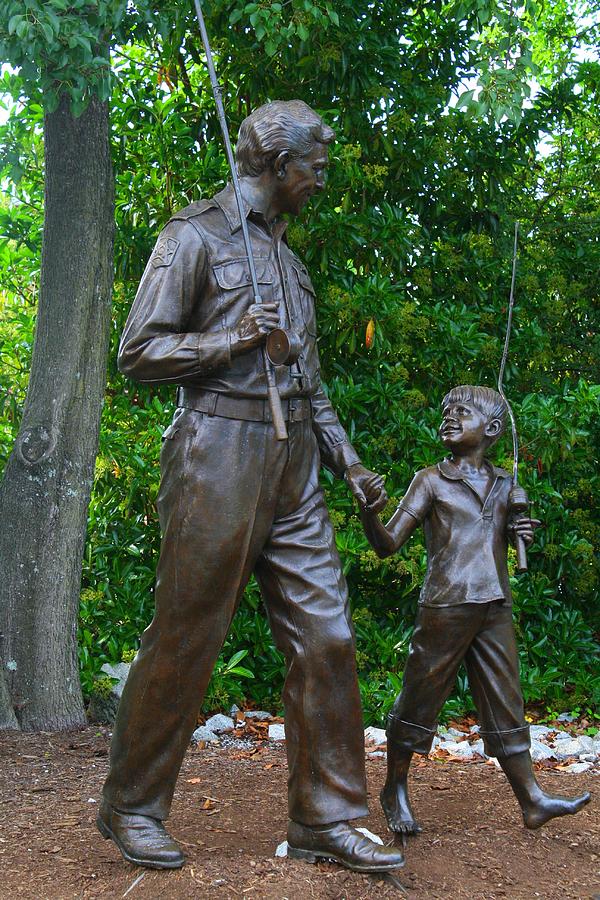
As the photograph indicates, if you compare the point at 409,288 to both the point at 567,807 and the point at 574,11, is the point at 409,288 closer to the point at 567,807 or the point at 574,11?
the point at 574,11

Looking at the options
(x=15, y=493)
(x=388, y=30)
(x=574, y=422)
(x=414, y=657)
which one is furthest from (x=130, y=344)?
(x=388, y=30)

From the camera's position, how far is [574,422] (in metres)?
7.72

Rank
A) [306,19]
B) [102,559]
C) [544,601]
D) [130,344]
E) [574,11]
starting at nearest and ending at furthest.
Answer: [130,344], [306,19], [102,559], [544,601], [574,11]

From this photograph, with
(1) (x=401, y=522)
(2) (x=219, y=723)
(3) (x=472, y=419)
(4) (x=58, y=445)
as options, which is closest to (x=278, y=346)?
(1) (x=401, y=522)

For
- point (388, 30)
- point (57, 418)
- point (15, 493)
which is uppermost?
point (388, 30)

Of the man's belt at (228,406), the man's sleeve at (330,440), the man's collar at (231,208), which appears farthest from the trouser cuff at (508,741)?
the man's collar at (231,208)

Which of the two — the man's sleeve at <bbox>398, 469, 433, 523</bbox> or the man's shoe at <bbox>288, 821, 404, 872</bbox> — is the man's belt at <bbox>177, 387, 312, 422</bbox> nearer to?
the man's sleeve at <bbox>398, 469, 433, 523</bbox>

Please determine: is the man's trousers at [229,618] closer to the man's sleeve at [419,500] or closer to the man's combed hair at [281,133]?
the man's sleeve at [419,500]

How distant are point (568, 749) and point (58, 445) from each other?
3504mm

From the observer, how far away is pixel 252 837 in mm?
4617

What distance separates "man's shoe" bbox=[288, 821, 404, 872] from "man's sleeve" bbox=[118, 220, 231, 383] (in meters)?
1.61

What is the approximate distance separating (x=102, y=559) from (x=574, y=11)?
6900 mm

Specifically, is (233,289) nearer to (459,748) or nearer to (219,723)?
(459,748)

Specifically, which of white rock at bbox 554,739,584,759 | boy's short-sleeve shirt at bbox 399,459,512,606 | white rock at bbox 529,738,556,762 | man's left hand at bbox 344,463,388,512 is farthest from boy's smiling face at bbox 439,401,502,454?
white rock at bbox 554,739,584,759
